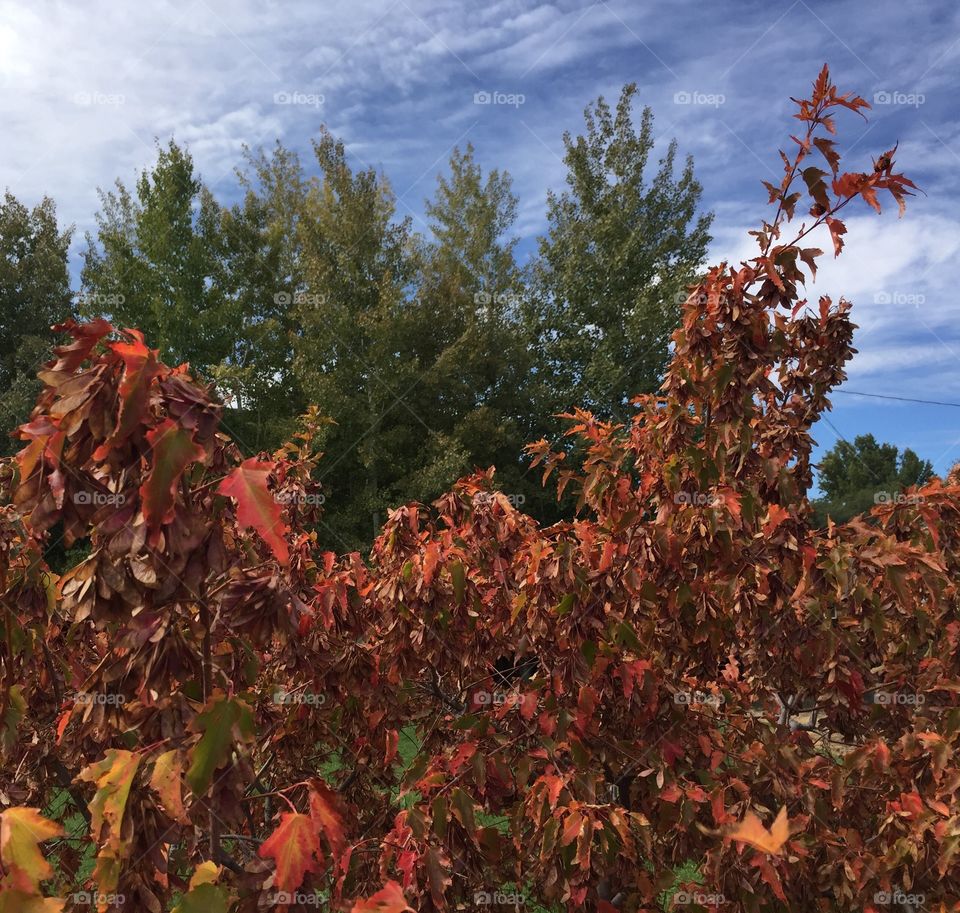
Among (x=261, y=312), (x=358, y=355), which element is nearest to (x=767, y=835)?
(x=358, y=355)

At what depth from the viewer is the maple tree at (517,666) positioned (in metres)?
1.56

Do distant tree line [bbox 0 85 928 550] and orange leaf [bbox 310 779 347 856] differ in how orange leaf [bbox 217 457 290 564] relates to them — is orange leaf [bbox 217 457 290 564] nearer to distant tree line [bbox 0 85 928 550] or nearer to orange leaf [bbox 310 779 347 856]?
orange leaf [bbox 310 779 347 856]

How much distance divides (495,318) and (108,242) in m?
11.2

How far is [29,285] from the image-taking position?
83.2ft

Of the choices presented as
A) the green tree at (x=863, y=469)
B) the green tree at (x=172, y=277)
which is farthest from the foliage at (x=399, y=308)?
the green tree at (x=863, y=469)

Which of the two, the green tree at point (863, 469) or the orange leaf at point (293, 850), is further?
the green tree at point (863, 469)

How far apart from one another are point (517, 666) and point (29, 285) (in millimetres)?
27655

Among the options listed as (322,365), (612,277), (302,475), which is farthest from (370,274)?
(302,475)

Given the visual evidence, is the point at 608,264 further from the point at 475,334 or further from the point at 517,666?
the point at 517,666

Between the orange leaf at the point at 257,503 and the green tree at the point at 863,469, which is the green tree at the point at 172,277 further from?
the green tree at the point at 863,469

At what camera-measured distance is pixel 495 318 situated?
22.4 meters

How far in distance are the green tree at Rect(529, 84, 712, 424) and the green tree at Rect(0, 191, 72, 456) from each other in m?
15.5

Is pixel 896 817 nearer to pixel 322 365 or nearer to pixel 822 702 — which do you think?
pixel 822 702

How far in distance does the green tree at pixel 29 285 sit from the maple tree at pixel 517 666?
2335cm
